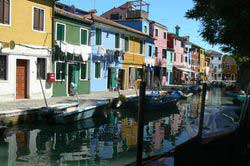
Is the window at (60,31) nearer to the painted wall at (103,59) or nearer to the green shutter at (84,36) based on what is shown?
the green shutter at (84,36)

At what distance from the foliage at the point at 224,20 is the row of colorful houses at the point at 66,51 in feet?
49.6

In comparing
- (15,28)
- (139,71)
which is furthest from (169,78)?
(15,28)

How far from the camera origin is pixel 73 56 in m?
30.9

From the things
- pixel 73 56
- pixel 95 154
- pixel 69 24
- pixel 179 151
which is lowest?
pixel 95 154

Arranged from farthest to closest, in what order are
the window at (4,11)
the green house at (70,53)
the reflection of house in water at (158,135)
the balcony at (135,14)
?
1. the balcony at (135,14)
2. the green house at (70,53)
3. the window at (4,11)
4. the reflection of house in water at (158,135)

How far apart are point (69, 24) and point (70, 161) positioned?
18.9 meters

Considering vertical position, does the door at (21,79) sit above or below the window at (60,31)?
below

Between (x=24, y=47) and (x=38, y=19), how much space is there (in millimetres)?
2267

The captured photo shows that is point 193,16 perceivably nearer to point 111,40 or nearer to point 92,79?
point 92,79

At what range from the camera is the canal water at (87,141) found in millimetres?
13398

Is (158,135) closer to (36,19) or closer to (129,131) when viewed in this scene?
(129,131)

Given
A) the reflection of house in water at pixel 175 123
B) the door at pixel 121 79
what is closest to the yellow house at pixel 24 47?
the reflection of house in water at pixel 175 123

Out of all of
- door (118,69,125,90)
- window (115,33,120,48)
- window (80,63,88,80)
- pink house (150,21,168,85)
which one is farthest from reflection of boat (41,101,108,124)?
pink house (150,21,168,85)

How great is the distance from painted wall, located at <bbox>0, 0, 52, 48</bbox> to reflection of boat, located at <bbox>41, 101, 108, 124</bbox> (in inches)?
215
